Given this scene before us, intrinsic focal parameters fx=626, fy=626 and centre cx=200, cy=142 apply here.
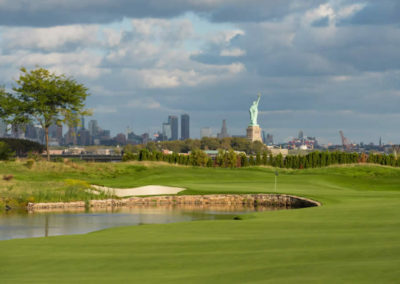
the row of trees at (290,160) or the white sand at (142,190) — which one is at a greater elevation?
the row of trees at (290,160)

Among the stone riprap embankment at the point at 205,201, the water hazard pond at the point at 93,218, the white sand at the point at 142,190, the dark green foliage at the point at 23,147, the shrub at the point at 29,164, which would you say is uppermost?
the dark green foliage at the point at 23,147

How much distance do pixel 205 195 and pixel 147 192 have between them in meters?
3.48

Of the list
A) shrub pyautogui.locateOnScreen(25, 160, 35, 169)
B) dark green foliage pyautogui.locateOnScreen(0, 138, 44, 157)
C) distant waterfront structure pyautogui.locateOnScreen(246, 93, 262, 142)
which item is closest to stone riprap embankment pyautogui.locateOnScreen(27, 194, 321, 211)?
shrub pyautogui.locateOnScreen(25, 160, 35, 169)

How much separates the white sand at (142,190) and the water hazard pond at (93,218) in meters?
3.37

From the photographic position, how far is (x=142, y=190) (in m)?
33.9

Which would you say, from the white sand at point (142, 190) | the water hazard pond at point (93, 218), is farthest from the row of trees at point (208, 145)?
the water hazard pond at point (93, 218)

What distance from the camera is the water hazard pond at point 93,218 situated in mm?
20322

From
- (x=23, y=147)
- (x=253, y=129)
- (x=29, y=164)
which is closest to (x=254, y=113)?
(x=253, y=129)

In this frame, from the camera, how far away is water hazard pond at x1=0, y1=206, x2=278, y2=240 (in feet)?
66.7

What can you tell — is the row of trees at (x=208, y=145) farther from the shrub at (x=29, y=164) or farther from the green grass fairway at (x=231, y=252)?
the green grass fairway at (x=231, y=252)

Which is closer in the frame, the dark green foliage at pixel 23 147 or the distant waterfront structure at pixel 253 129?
the dark green foliage at pixel 23 147

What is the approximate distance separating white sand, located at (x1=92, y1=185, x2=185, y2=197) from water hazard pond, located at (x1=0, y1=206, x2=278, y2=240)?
337 centimetres

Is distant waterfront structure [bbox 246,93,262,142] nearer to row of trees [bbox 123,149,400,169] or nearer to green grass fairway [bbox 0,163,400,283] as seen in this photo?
row of trees [bbox 123,149,400,169]

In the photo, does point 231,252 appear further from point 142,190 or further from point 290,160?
point 290,160
